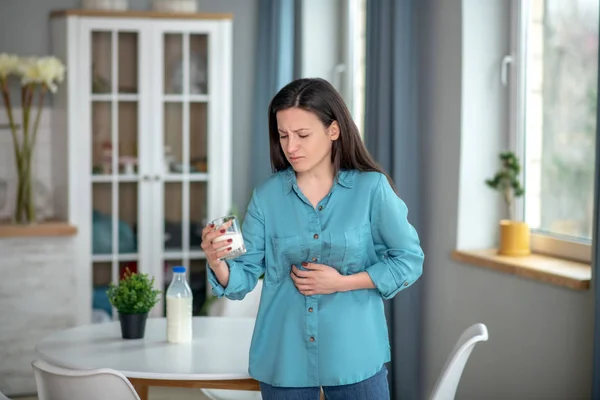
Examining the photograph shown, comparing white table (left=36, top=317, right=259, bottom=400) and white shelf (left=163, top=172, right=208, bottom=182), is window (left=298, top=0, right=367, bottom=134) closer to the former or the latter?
white shelf (left=163, top=172, right=208, bottom=182)

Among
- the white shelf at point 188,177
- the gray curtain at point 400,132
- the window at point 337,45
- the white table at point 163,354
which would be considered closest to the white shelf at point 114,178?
the white shelf at point 188,177

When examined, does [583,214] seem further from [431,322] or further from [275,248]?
[275,248]

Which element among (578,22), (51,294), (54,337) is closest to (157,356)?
(54,337)

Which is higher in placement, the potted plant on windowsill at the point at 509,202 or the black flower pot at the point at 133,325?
the potted plant on windowsill at the point at 509,202

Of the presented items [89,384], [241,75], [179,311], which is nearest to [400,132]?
[179,311]

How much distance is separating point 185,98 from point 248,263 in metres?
2.83

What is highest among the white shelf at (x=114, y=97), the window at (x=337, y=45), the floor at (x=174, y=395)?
the window at (x=337, y=45)

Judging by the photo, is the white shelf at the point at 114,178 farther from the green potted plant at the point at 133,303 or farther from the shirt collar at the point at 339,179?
the shirt collar at the point at 339,179

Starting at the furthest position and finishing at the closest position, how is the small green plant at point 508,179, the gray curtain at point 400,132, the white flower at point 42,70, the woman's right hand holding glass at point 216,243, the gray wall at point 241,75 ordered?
the gray wall at point 241,75, the white flower at point 42,70, the gray curtain at point 400,132, the small green plant at point 508,179, the woman's right hand holding glass at point 216,243

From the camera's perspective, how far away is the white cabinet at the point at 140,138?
14.8ft

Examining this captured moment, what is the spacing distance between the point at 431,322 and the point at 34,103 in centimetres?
248

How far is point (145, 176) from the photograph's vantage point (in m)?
4.61

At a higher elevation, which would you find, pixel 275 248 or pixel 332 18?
pixel 332 18

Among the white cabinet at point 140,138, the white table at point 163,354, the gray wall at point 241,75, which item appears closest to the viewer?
the white table at point 163,354
